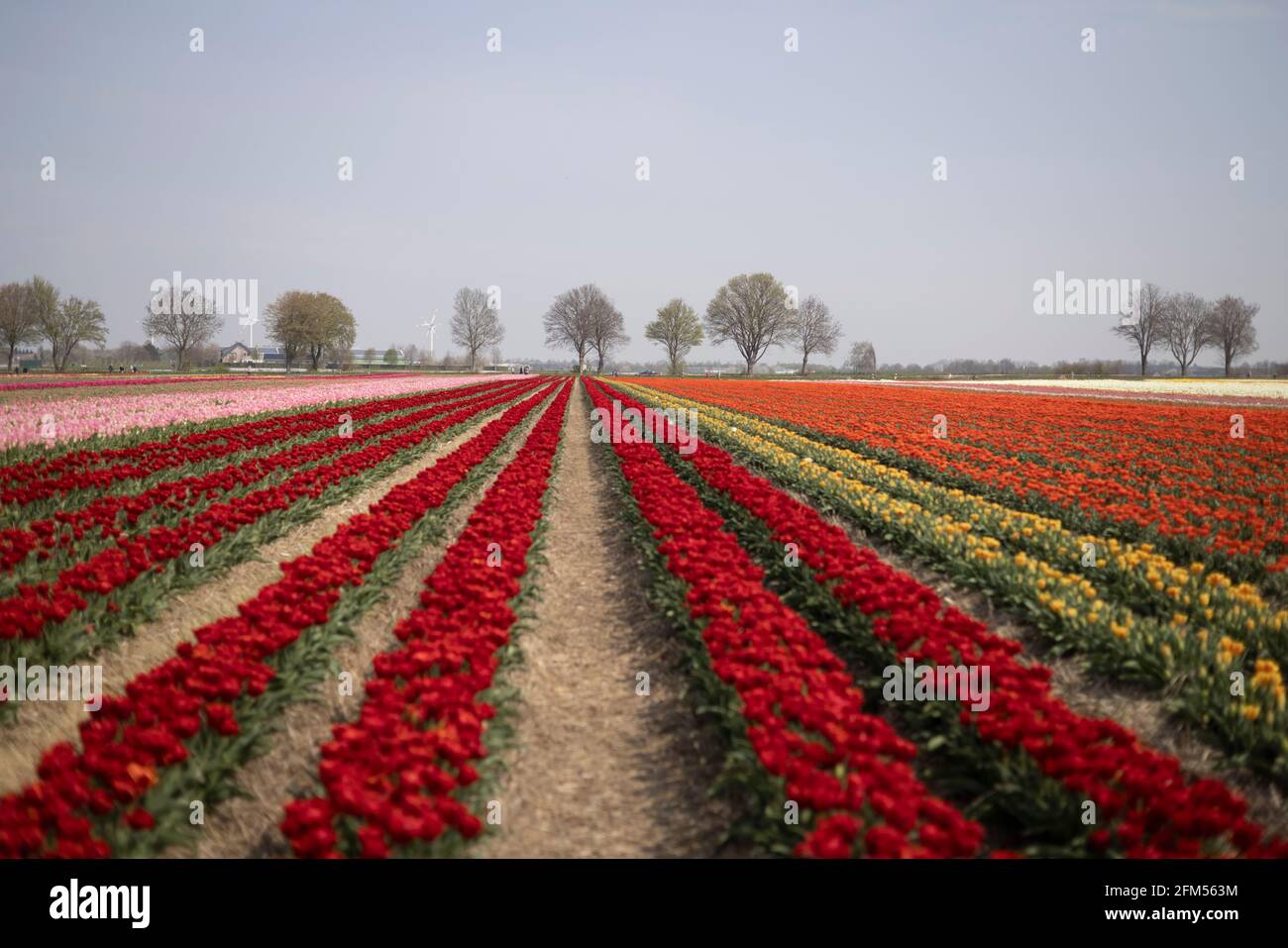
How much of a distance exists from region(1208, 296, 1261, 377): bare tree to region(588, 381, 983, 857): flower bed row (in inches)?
5269

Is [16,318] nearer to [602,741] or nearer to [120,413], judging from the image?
[120,413]

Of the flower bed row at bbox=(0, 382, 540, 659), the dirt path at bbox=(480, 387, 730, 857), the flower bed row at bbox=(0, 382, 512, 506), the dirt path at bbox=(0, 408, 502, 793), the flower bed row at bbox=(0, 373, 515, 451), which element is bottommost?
the dirt path at bbox=(480, 387, 730, 857)

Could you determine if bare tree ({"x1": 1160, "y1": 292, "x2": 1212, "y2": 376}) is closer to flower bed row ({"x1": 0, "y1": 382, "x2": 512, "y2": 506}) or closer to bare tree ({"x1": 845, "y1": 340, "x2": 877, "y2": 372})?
bare tree ({"x1": 845, "y1": 340, "x2": 877, "y2": 372})

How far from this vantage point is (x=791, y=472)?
508 inches

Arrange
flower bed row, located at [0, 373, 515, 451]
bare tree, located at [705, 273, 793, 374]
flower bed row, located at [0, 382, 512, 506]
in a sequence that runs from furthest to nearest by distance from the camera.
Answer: bare tree, located at [705, 273, 793, 374] → flower bed row, located at [0, 373, 515, 451] → flower bed row, located at [0, 382, 512, 506]

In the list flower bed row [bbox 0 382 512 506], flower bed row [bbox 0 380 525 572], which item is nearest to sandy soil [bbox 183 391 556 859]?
flower bed row [bbox 0 380 525 572]

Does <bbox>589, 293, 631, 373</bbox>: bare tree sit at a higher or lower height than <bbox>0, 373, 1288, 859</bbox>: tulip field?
higher

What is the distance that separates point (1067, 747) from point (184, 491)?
11.2m

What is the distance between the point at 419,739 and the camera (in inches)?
A: 133

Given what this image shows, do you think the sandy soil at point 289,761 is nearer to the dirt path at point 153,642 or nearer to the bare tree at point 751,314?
the dirt path at point 153,642

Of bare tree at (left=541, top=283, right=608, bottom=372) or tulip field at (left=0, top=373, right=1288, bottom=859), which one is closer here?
tulip field at (left=0, top=373, right=1288, bottom=859)

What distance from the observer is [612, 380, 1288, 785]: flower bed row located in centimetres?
411

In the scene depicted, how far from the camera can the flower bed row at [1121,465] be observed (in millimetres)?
8516
